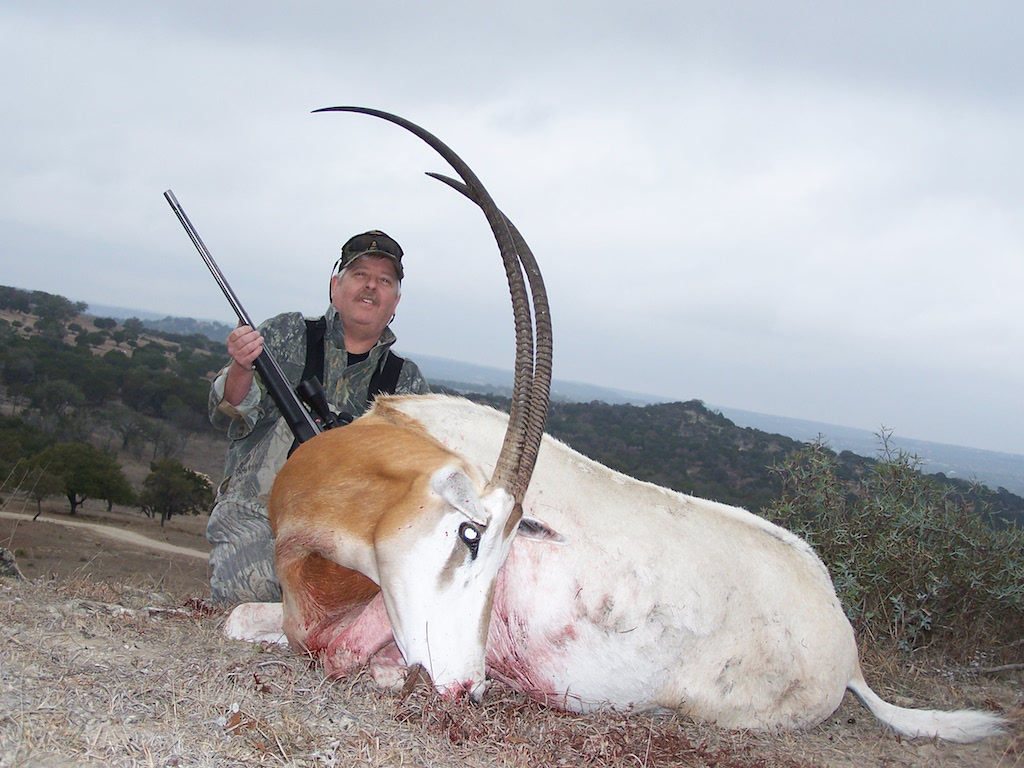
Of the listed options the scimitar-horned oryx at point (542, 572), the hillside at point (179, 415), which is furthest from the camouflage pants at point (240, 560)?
the hillside at point (179, 415)

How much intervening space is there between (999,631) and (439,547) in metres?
5.08

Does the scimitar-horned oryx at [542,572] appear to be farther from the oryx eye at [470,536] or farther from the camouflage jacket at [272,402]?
the camouflage jacket at [272,402]

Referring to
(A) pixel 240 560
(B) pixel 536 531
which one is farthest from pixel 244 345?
(B) pixel 536 531

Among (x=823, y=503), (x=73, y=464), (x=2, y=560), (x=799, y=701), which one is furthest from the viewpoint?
(x=73, y=464)

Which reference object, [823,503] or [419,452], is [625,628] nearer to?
[419,452]

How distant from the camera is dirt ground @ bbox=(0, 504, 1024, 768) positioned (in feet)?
8.79

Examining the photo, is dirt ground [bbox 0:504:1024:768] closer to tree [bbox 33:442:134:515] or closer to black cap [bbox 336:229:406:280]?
black cap [bbox 336:229:406:280]

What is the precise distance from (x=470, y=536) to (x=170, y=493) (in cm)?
2812

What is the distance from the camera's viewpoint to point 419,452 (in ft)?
12.5

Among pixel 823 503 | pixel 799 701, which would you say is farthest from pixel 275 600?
pixel 823 503

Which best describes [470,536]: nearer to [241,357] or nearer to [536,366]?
[536,366]

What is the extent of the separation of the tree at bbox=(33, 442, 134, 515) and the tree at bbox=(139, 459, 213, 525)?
696 millimetres

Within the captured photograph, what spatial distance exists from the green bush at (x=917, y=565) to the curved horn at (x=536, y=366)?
363 cm

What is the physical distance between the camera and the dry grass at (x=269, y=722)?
2.67m
